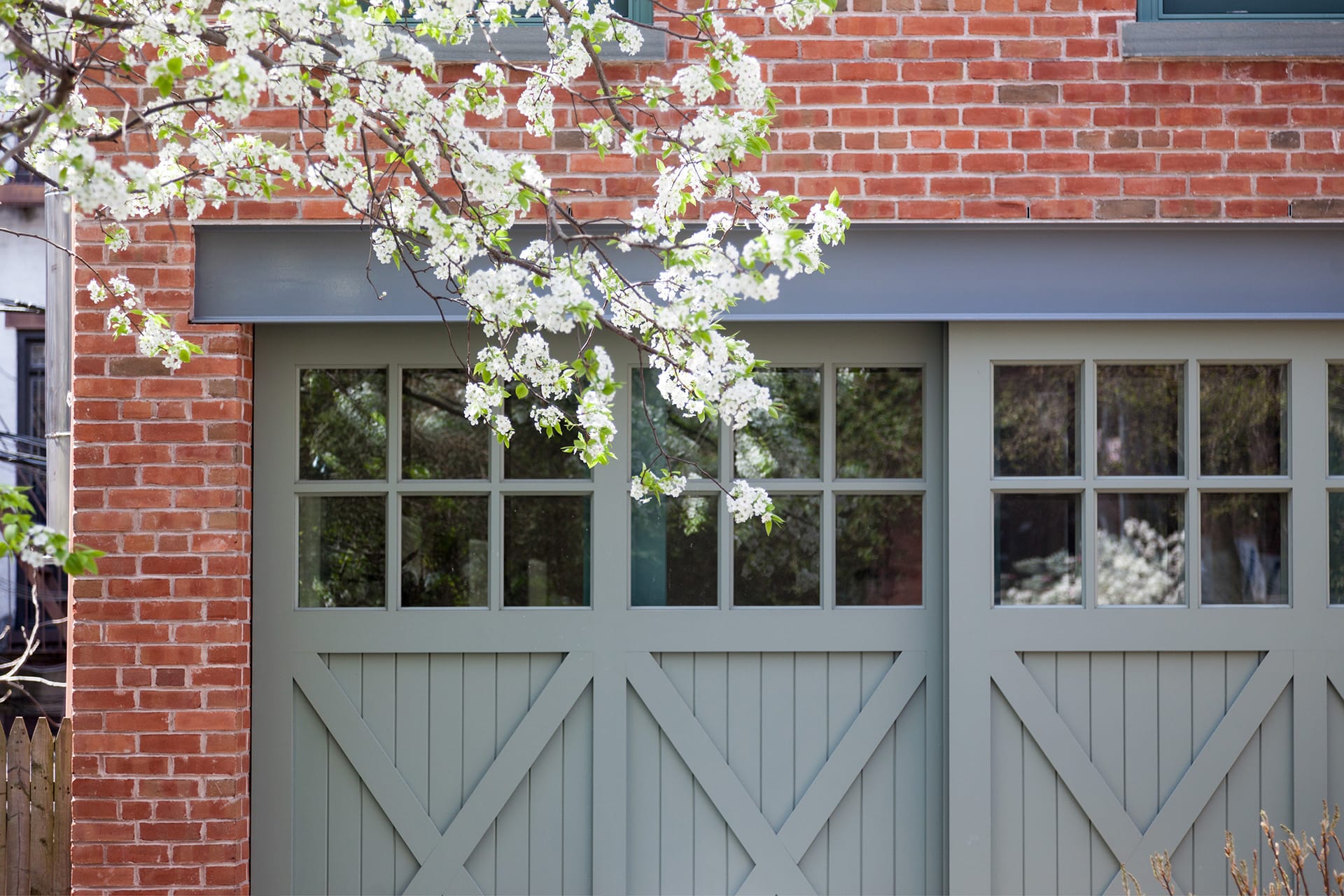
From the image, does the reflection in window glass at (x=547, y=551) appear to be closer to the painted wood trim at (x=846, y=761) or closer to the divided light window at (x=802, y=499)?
the divided light window at (x=802, y=499)

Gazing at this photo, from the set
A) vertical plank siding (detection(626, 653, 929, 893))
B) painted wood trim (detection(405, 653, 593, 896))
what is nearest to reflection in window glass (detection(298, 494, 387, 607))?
painted wood trim (detection(405, 653, 593, 896))

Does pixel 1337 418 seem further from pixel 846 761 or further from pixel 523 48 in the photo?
pixel 523 48

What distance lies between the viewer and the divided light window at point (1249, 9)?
11.2 feet

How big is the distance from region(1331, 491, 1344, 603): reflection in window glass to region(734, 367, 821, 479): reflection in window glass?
1.77 metres

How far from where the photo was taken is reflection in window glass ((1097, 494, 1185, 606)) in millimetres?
3451

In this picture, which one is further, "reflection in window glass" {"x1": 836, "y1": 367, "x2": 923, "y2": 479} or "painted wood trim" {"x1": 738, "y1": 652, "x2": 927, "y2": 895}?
"reflection in window glass" {"x1": 836, "y1": 367, "x2": 923, "y2": 479}

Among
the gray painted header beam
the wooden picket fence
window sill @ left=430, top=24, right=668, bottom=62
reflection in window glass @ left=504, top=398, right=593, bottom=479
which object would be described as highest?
window sill @ left=430, top=24, right=668, bottom=62

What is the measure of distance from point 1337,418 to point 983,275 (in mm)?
1362

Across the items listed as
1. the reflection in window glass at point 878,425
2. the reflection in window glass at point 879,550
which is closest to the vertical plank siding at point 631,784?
the reflection in window glass at point 879,550

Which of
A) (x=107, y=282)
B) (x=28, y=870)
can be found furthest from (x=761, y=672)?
(x=28, y=870)

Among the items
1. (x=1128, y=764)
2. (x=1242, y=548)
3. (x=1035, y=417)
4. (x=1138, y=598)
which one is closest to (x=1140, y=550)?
(x=1138, y=598)

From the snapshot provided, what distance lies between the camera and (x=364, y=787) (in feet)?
11.3

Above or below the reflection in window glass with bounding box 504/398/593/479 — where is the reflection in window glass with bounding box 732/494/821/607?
below

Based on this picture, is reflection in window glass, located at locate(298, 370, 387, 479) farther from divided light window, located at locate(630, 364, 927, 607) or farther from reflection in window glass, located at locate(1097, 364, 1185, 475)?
reflection in window glass, located at locate(1097, 364, 1185, 475)
